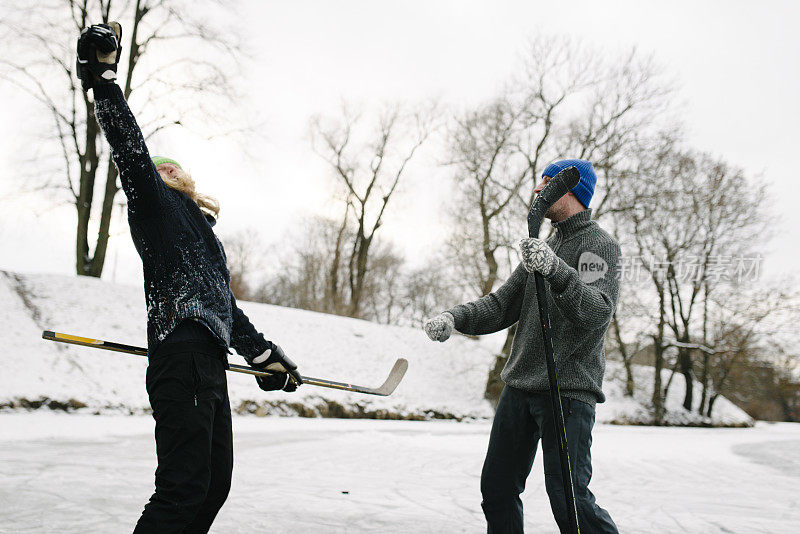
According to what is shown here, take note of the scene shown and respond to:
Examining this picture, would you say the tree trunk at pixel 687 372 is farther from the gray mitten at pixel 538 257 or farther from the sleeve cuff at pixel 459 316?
the gray mitten at pixel 538 257

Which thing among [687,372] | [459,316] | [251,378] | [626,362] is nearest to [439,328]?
[459,316]

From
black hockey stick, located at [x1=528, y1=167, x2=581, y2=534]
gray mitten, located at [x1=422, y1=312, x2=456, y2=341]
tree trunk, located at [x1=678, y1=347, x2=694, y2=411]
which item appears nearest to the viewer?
black hockey stick, located at [x1=528, y1=167, x2=581, y2=534]

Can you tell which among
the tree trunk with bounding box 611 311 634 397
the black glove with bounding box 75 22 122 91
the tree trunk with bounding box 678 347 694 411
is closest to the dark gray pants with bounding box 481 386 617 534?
the black glove with bounding box 75 22 122 91

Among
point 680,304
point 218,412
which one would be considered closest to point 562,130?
point 680,304

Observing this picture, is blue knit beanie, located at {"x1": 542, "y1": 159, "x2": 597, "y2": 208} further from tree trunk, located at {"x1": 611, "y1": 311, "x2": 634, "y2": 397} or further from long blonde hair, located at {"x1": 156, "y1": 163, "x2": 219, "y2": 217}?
tree trunk, located at {"x1": 611, "y1": 311, "x2": 634, "y2": 397}

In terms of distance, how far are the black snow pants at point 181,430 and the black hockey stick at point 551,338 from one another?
1.15 metres

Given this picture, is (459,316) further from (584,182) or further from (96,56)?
(96,56)

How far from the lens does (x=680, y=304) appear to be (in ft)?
68.2

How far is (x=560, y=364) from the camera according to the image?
7.85 feet

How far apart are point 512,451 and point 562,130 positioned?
56.4 ft

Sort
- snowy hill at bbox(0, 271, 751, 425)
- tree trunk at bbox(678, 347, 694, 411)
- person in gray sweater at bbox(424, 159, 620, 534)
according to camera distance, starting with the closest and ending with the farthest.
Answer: person in gray sweater at bbox(424, 159, 620, 534), snowy hill at bbox(0, 271, 751, 425), tree trunk at bbox(678, 347, 694, 411)

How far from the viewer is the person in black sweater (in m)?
1.87

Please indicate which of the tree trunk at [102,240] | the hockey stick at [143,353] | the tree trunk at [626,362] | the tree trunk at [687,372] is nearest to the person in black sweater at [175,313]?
the hockey stick at [143,353]

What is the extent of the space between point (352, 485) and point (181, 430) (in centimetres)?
308
